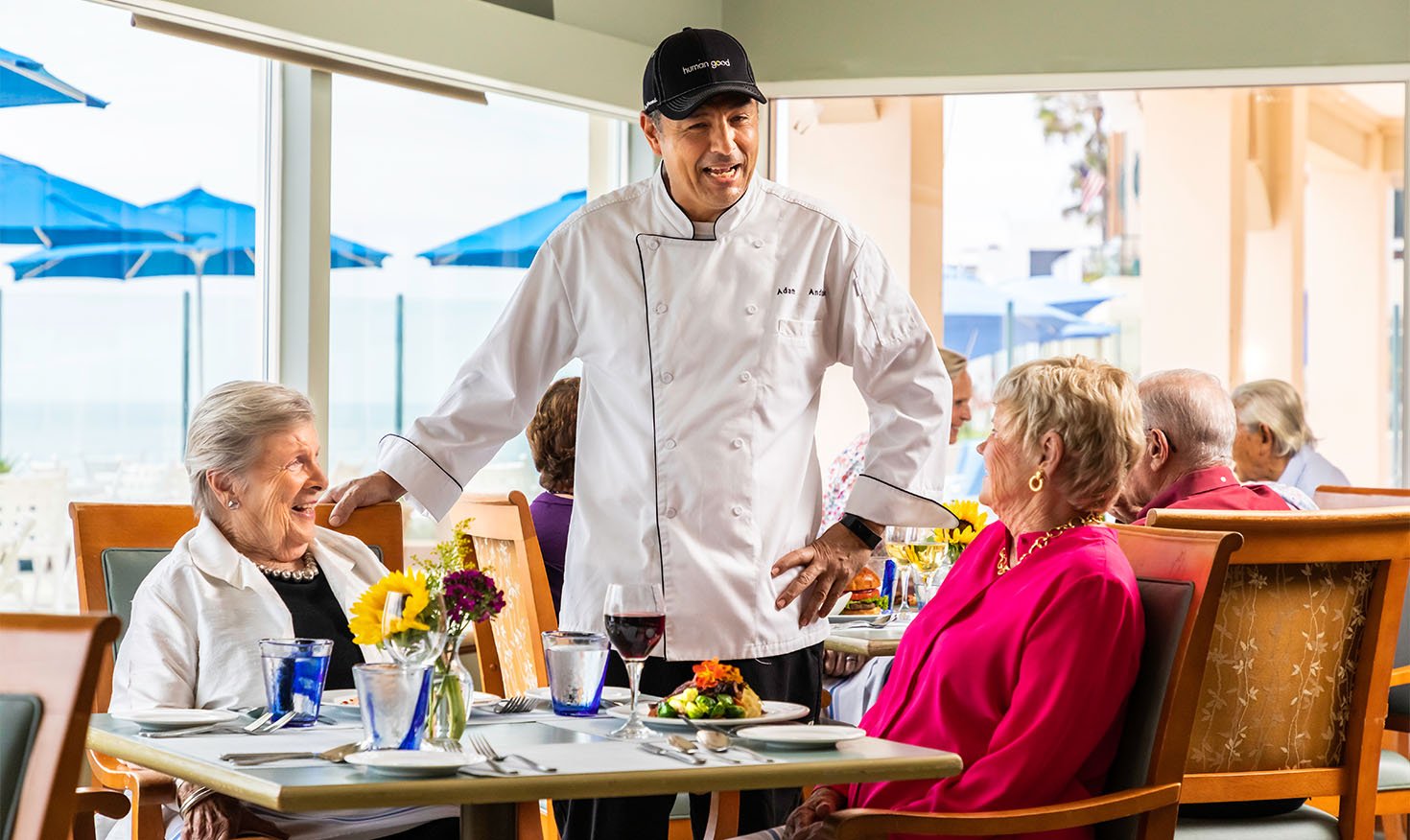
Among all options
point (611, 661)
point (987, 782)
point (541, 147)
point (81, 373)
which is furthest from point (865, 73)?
point (987, 782)

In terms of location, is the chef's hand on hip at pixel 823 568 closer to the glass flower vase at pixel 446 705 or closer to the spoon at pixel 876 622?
the glass flower vase at pixel 446 705

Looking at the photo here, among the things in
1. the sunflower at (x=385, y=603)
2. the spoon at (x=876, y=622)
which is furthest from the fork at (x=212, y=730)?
the spoon at (x=876, y=622)

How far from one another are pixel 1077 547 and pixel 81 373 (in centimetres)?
249

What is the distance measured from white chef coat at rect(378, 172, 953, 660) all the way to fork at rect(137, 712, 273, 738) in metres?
0.65

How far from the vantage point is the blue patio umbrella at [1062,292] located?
5.33 metres

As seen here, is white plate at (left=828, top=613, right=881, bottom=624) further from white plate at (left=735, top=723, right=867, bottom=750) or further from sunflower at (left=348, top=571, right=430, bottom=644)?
sunflower at (left=348, top=571, right=430, bottom=644)

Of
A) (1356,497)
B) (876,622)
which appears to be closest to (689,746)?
(876,622)

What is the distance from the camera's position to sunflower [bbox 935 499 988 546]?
11.2 ft

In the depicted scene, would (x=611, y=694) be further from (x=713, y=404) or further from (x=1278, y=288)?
(x=1278, y=288)

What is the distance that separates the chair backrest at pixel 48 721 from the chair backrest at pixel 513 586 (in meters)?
1.51

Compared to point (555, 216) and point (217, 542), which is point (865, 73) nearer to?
point (555, 216)

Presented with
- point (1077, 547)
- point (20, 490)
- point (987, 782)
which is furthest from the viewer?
point (20, 490)

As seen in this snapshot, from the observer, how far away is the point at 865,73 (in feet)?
17.0

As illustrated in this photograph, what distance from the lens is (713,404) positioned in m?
2.41
